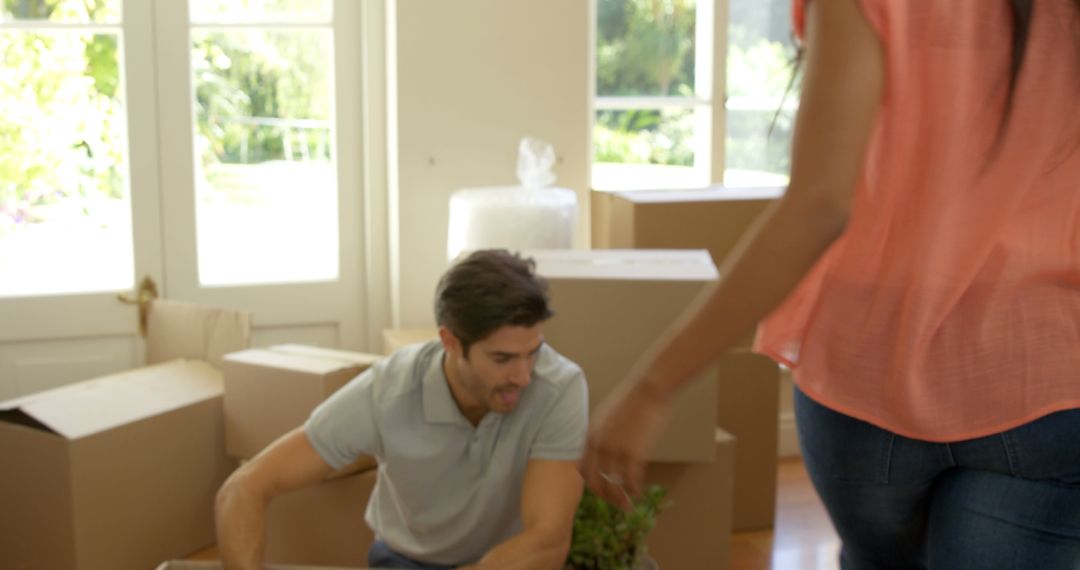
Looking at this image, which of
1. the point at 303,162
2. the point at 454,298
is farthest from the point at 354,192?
the point at 454,298

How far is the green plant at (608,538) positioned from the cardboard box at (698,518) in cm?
47

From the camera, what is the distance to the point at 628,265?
8.01ft

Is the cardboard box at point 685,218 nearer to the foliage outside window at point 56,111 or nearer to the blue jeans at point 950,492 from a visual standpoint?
the foliage outside window at point 56,111

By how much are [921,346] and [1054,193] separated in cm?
16

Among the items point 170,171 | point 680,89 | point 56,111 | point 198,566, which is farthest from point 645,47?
point 198,566

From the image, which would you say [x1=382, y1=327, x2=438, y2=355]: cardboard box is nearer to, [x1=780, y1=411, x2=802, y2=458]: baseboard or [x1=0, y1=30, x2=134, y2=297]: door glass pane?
[x1=0, y1=30, x2=134, y2=297]: door glass pane

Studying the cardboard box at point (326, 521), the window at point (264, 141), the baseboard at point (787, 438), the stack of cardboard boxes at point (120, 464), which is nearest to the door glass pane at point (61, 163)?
the window at point (264, 141)

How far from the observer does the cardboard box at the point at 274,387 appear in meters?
2.63

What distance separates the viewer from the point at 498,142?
10.9 ft

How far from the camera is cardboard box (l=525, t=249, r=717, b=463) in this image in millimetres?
2303

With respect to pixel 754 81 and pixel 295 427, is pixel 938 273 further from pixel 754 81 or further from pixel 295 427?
pixel 754 81

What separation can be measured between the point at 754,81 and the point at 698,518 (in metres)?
1.60

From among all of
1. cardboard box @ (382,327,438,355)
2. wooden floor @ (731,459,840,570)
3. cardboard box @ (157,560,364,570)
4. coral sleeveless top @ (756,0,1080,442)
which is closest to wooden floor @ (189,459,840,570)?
wooden floor @ (731,459,840,570)

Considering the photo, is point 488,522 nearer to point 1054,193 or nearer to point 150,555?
point 150,555
